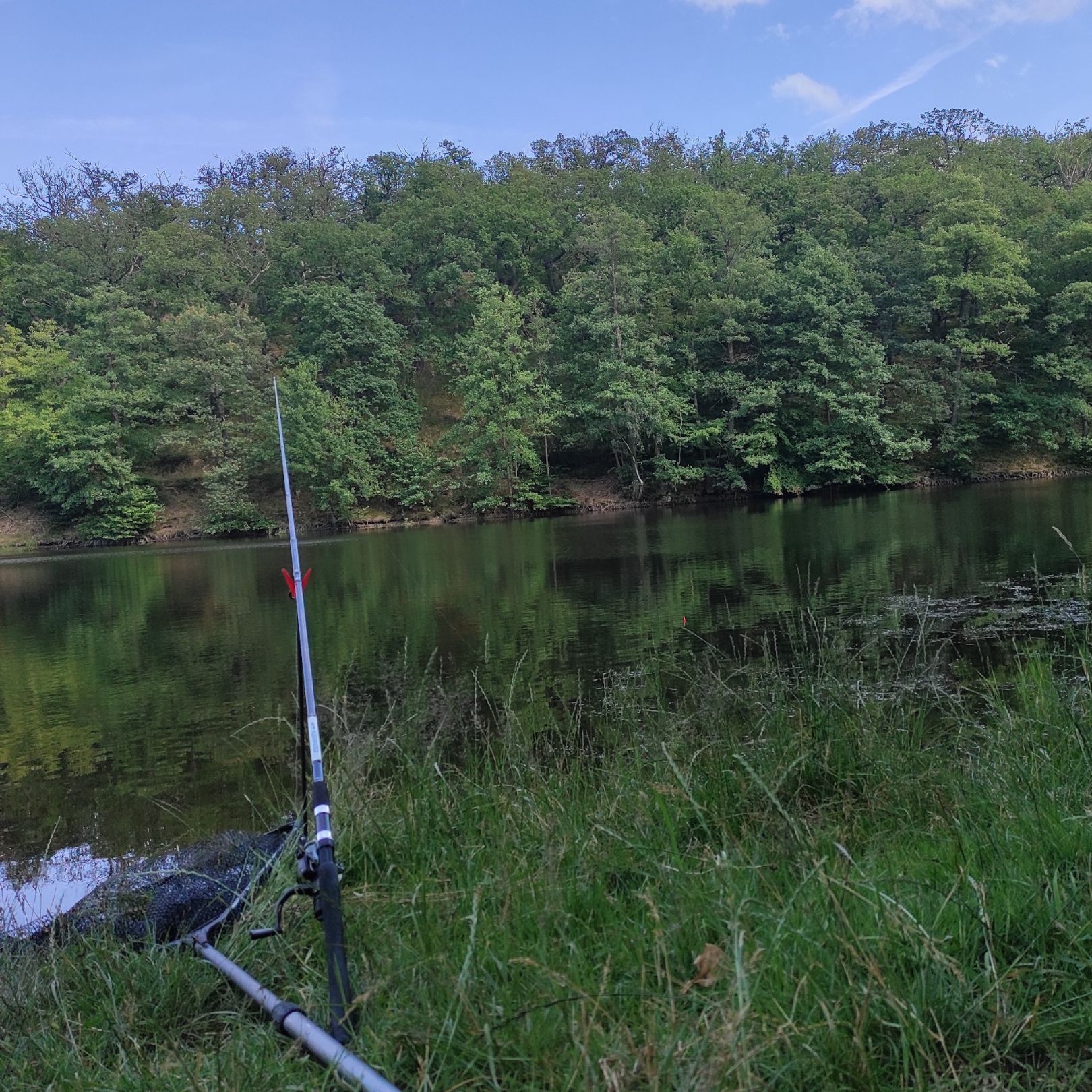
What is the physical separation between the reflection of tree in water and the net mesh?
3.54 ft

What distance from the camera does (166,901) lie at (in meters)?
3.43

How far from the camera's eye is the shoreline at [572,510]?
34.1 meters

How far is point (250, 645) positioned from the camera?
12219 millimetres

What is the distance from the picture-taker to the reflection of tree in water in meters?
6.86

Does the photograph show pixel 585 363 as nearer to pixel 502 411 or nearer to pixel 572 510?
pixel 502 411

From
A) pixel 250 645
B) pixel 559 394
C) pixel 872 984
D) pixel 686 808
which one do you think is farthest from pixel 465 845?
pixel 559 394

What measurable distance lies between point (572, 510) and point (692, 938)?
34116 mm

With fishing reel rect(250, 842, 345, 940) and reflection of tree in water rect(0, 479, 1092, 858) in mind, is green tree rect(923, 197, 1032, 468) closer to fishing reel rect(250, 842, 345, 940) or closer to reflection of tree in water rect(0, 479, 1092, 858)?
reflection of tree in water rect(0, 479, 1092, 858)

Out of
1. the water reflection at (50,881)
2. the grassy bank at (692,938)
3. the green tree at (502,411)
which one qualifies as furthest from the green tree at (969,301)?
the water reflection at (50,881)

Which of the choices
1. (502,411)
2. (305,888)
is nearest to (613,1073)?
(305,888)

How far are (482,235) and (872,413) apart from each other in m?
23.1

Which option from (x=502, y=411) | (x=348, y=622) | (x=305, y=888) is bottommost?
(x=348, y=622)

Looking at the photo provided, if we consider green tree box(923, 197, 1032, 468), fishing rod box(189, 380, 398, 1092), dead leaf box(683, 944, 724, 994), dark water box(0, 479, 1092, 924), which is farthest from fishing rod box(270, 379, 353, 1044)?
green tree box(923, 197, 1032, 468)

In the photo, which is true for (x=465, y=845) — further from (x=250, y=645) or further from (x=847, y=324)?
(x=847, y=324)
